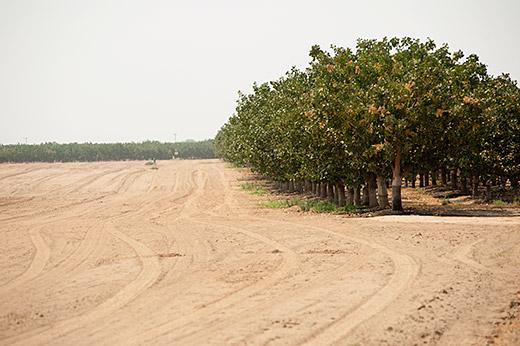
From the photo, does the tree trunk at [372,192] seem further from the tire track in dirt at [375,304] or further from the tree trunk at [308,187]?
the tire track in dirt at [375,304]

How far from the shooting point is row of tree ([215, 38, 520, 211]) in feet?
85.7

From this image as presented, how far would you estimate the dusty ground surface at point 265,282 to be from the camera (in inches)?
386

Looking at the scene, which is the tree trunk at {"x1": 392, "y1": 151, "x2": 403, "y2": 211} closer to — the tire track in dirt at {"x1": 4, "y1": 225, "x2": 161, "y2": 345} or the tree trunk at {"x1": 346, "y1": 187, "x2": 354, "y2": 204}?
the tree trunk at {"x1": 346, "y1": 187, "x2": 354, "y2": 204}

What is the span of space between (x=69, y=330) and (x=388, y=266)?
843cm

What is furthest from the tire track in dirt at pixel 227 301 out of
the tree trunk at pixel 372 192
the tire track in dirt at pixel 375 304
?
the tree trunk at pixel 372 192

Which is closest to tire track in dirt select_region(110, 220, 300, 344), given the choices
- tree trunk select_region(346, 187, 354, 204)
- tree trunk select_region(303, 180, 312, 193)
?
tree trunk select_region(346, 187, 354, 204)

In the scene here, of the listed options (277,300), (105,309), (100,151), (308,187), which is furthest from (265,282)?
(100,151)

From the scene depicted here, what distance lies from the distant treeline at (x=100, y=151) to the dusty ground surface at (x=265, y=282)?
125m

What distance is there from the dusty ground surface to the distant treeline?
125 meters

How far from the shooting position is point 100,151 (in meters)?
157

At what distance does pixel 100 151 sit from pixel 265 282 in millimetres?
150640

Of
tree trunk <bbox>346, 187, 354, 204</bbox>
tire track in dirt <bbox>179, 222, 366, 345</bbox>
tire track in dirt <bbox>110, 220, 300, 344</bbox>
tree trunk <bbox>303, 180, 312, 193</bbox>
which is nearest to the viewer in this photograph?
tire track in dirt <bbox>179, 222, 366, 345</bbox>

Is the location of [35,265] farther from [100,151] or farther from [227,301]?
[100,151]

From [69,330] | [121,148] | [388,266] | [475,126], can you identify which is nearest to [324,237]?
[388,266]
